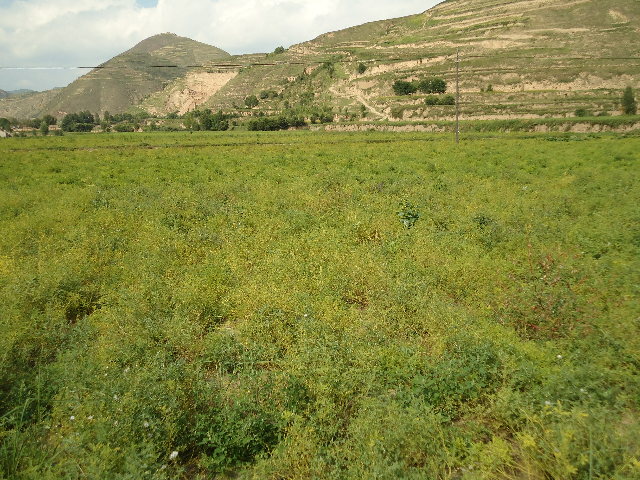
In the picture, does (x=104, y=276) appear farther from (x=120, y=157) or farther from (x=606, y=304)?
(x=120, y=157)

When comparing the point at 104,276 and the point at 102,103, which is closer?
the point at 104,276

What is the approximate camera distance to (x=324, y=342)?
4855 mm

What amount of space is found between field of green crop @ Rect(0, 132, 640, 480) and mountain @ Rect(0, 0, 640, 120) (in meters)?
28.5

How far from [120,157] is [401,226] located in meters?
23.0

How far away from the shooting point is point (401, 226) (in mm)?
9750

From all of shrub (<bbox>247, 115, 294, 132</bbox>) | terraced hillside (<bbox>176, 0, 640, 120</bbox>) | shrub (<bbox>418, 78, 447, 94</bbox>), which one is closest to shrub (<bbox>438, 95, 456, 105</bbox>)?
terraced hillside (<bbox>176, 0, 640, 120</bbox>)

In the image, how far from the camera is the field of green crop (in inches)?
131

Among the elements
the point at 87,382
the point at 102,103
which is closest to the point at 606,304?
the point at 87,382

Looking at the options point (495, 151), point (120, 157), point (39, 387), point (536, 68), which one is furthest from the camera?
point (536, 68)

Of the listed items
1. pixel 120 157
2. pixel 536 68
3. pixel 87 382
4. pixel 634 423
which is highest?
pixel 536 68

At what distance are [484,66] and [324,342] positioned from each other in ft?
296

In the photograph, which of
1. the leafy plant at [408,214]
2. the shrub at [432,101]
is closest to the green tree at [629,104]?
the shrub at [432,101]

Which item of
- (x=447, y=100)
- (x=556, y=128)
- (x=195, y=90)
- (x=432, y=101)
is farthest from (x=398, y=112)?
(x=195, y=90)

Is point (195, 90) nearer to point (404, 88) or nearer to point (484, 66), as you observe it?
point (404, 88)
